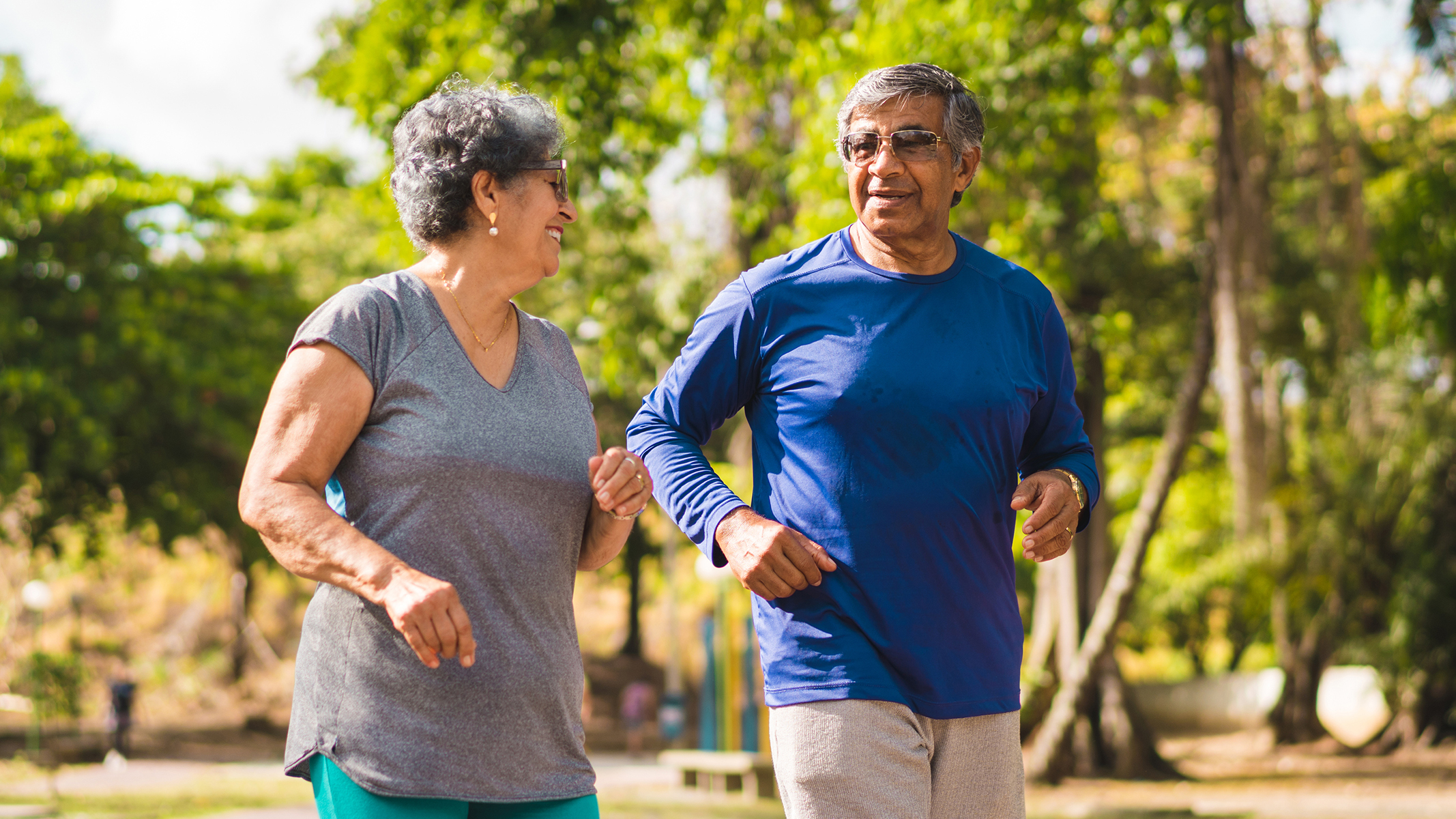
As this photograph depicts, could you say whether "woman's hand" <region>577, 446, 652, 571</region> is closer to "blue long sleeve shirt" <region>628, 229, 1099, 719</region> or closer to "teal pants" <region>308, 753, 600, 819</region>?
"blue long sleeve shirt" <region>628, 229, 1099, 719</region>

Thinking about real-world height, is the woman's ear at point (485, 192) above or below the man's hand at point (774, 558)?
above

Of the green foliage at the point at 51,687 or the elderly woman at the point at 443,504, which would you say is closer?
the elderly woman at the point at 443,504

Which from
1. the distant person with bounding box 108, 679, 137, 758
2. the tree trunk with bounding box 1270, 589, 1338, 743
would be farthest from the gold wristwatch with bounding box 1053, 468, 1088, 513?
the distant person with bounding box 108, 679, 137, 758

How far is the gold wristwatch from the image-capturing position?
2578 mm

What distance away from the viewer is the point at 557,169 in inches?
95.0

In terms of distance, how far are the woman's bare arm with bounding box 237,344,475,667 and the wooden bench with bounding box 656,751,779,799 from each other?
10.9 m

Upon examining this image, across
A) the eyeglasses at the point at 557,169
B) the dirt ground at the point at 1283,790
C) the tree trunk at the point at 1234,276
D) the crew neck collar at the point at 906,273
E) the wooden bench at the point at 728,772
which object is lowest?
the dirt ground at the point at 1283,790

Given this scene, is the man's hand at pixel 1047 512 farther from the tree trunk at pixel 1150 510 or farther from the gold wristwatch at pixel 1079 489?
the tree trunk at pixel 1150 510

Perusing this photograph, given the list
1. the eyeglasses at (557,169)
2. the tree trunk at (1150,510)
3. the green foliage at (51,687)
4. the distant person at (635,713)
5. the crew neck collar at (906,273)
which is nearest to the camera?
the eyeglasses at (557,169)

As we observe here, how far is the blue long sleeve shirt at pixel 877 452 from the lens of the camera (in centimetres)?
234

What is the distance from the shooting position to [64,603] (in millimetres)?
30656

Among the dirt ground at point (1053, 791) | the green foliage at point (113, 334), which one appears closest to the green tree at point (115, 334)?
the green foliage at point (113, 334)

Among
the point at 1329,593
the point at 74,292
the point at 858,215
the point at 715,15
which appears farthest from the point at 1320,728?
the point at 858,215

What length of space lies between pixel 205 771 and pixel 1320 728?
14.8 meters
